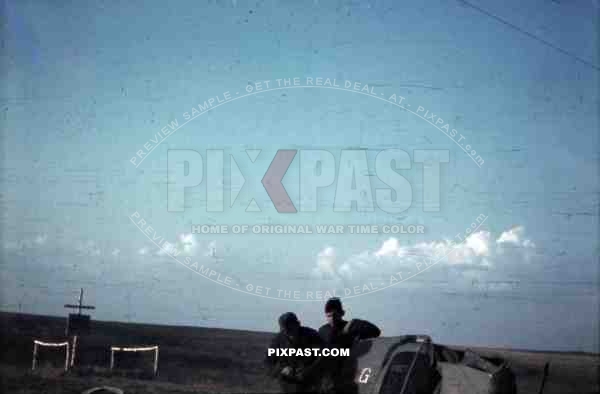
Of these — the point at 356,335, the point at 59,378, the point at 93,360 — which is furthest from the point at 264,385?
the point at 356,335

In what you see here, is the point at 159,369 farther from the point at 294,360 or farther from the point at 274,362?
the point at 294,360

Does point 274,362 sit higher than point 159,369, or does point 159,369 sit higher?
point 274,362

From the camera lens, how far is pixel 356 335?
6543 mm

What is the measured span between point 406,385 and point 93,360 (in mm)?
18594

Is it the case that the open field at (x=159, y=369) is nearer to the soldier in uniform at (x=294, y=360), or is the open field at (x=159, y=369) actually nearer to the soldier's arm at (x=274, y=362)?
the soldier in uniform at (x=294, y=360)

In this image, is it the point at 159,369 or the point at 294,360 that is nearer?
the point at 294,360

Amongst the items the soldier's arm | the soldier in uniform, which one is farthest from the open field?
the soldier's arm

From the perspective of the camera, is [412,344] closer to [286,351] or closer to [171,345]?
[286,351]

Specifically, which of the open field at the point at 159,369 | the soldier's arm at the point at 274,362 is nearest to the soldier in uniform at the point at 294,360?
the soldier's arm at the point at 274,362

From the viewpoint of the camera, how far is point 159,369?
20141 millimetres

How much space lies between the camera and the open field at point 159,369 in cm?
1239

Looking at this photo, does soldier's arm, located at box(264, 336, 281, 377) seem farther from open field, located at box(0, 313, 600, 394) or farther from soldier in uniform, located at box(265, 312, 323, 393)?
open field, located at box(0, 313, 600, 394)

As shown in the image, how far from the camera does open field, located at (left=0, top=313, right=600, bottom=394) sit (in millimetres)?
12391

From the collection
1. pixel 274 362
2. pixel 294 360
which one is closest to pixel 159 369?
pixel 274 362
